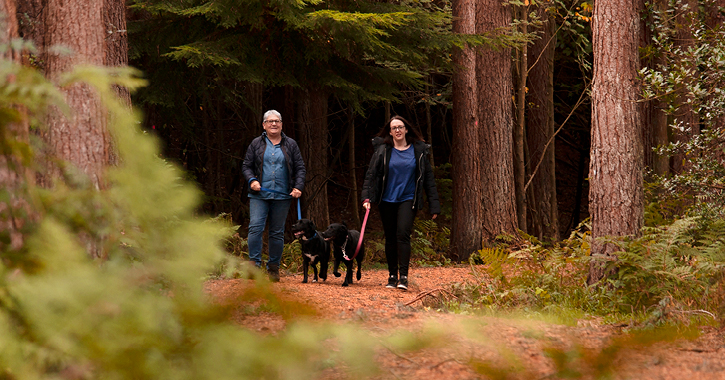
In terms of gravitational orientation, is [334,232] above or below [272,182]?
below

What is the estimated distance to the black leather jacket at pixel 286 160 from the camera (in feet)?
27.5

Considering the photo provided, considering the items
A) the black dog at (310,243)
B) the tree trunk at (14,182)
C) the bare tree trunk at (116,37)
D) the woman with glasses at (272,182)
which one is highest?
the bare tree trunk at (116,37)

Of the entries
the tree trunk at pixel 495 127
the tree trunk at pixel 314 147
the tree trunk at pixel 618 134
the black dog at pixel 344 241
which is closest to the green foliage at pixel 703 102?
the tree trunk at pixel 618 134

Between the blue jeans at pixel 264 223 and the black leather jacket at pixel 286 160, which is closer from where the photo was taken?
the blue jeans at pixel 264 223

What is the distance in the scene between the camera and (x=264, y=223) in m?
8.45

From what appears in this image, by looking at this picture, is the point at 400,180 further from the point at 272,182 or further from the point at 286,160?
the point at 272,182

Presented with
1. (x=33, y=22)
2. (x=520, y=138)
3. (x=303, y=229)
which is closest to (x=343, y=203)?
(x=520, y=138)

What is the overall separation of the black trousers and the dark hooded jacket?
147 millimetres

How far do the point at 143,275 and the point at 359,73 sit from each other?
34.8ft

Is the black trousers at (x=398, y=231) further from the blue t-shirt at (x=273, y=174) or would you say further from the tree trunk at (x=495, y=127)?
the tree trunk at (x=495, y=127)

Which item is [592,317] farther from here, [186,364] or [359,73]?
[359,73]

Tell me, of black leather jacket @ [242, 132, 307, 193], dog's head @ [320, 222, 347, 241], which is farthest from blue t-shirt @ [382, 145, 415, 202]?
black leather jacket @ [242, 132, 307, 193]

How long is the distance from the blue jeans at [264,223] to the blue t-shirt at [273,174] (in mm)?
91

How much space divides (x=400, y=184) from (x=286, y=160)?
173 centimetres
